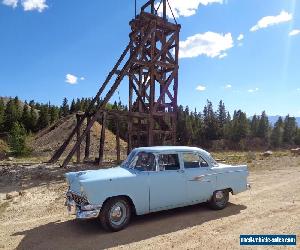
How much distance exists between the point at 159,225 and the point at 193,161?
82.6 inches

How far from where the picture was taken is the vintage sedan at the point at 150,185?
742 centimetres

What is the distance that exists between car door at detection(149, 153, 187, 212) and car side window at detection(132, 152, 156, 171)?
0.15 m

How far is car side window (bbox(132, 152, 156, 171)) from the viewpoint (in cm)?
838

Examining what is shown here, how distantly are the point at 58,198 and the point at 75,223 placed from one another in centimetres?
277

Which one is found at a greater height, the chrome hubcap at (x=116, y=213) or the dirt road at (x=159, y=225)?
the chrome hubcap at (x=116, y=213)

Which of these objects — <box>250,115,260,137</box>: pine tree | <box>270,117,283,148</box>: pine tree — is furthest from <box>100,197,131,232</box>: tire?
<box>250,115,260,137</box>: pine tree

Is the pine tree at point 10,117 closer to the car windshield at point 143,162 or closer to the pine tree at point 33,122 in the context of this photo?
the pine tree at point 33,122

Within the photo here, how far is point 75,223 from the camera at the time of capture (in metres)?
8.23

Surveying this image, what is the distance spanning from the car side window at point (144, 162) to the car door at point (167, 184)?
0.49ft

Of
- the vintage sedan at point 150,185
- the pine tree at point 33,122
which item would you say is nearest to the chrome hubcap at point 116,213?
the vintage sedan at point 150,185

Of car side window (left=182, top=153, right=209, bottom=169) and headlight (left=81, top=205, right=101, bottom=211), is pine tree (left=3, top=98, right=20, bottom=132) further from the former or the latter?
headlight (left=81, top=205, right=101, bottom=211)

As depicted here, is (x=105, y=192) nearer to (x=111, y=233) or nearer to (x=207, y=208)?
(x=111, y=233)

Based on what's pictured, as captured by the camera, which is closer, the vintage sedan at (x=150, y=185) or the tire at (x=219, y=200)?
the vintage sedan at (x=150, y=185)

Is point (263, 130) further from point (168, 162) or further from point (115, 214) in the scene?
point (115, 214)
